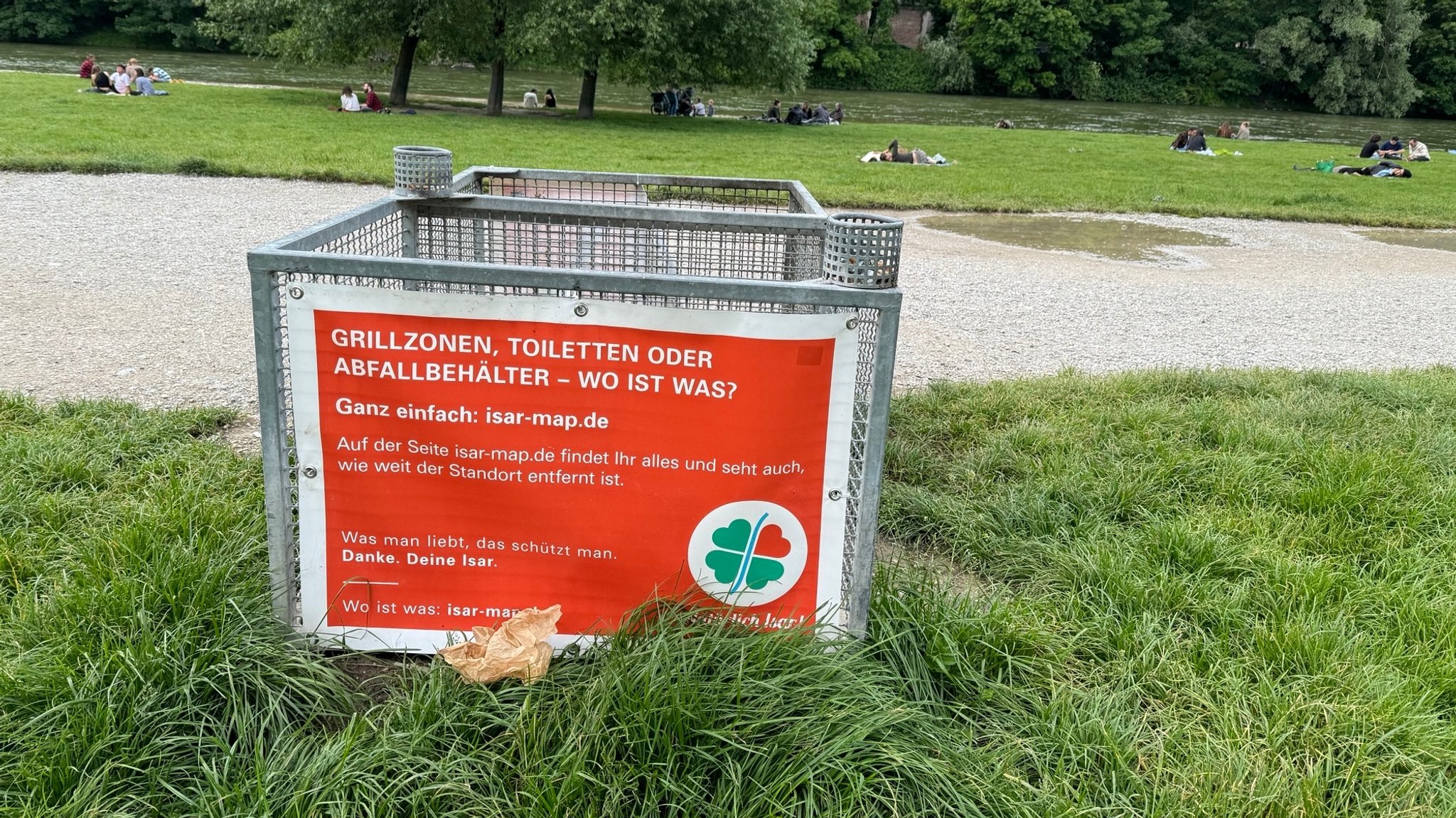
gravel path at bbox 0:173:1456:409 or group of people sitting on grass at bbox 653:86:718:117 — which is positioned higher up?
group of people sitting on grass at bbox 653:86:718:117

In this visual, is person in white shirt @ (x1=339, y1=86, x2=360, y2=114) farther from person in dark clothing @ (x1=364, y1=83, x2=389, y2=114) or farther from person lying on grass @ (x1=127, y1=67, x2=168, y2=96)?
person lying on grass @ (x1=127, y1=67, x2=168, y2=96)

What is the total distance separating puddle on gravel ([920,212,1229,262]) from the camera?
12383mm

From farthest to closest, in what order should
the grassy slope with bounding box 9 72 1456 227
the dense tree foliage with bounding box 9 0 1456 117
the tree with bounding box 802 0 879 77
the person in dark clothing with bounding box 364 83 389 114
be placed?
the tree with bounding box 802 0 879 77 < the dense tree foliage with bounding box 9 0 1456 117 < the person in dark clothing with bounding box 364 83 389 114 < the grassy slope with bounding box 9 72 1456 227

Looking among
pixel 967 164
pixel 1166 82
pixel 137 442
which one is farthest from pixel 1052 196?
pixel 1166 82

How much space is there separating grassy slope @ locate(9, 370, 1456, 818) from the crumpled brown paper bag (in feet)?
0.19

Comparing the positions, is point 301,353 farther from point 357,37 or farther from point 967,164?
point 357,37

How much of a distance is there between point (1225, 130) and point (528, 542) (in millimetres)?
34773

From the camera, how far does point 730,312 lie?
262cm

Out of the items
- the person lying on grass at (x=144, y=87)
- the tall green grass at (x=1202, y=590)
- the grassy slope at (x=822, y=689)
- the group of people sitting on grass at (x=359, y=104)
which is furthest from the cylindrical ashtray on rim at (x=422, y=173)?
the person lying on grass at (x=144, y=87)

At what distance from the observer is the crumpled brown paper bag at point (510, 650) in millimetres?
2750

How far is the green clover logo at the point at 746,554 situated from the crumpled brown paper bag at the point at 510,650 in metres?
0.45

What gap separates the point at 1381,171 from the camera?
72.9 feet

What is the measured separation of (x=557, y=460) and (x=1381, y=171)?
80.4 feet

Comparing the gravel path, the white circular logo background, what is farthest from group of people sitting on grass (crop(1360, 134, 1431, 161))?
the white circular logo background
